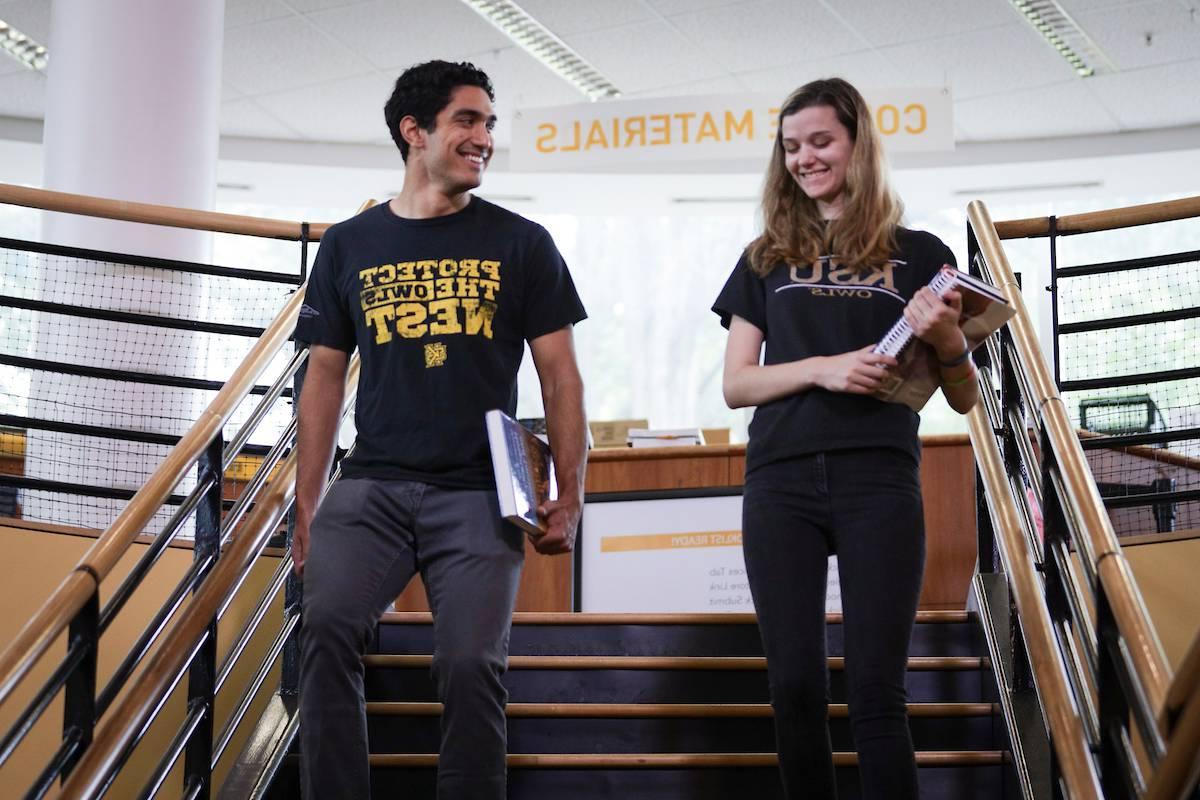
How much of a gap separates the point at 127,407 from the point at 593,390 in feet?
32.5

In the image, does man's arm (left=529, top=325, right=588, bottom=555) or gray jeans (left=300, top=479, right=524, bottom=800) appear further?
man's arm (left=529, top=325, right=588, bottom=555)

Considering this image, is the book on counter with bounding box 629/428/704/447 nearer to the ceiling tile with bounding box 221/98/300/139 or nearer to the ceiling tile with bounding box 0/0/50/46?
the ceiling tile with bounding box 0/0/50/46

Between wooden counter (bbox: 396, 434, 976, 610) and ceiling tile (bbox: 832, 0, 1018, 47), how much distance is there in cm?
327

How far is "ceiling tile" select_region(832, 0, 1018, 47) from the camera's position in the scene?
779 centimetres

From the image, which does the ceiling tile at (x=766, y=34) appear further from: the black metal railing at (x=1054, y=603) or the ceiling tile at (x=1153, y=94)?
the black metal railing at (x=1054, y=603)

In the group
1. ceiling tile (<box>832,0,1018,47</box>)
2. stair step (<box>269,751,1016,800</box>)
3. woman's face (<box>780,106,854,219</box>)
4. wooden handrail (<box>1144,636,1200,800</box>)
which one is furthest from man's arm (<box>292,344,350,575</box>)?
ceiling tile (<box>832,0,1018,47</box>)

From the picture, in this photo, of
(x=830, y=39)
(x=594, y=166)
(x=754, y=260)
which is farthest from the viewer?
(x=830, y=39)

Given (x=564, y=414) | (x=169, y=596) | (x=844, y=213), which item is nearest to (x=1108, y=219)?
(x=844, y=213)

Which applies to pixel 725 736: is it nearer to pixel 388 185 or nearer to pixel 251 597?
pixel 251 597

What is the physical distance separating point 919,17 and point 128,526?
6.51m

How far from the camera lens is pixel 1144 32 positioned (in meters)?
8.07

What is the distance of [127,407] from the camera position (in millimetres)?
4875

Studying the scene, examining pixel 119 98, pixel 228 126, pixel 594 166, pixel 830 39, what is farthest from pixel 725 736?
pixel 228 126

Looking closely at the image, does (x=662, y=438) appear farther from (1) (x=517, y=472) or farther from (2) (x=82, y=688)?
(2) (x=82, y=688)
